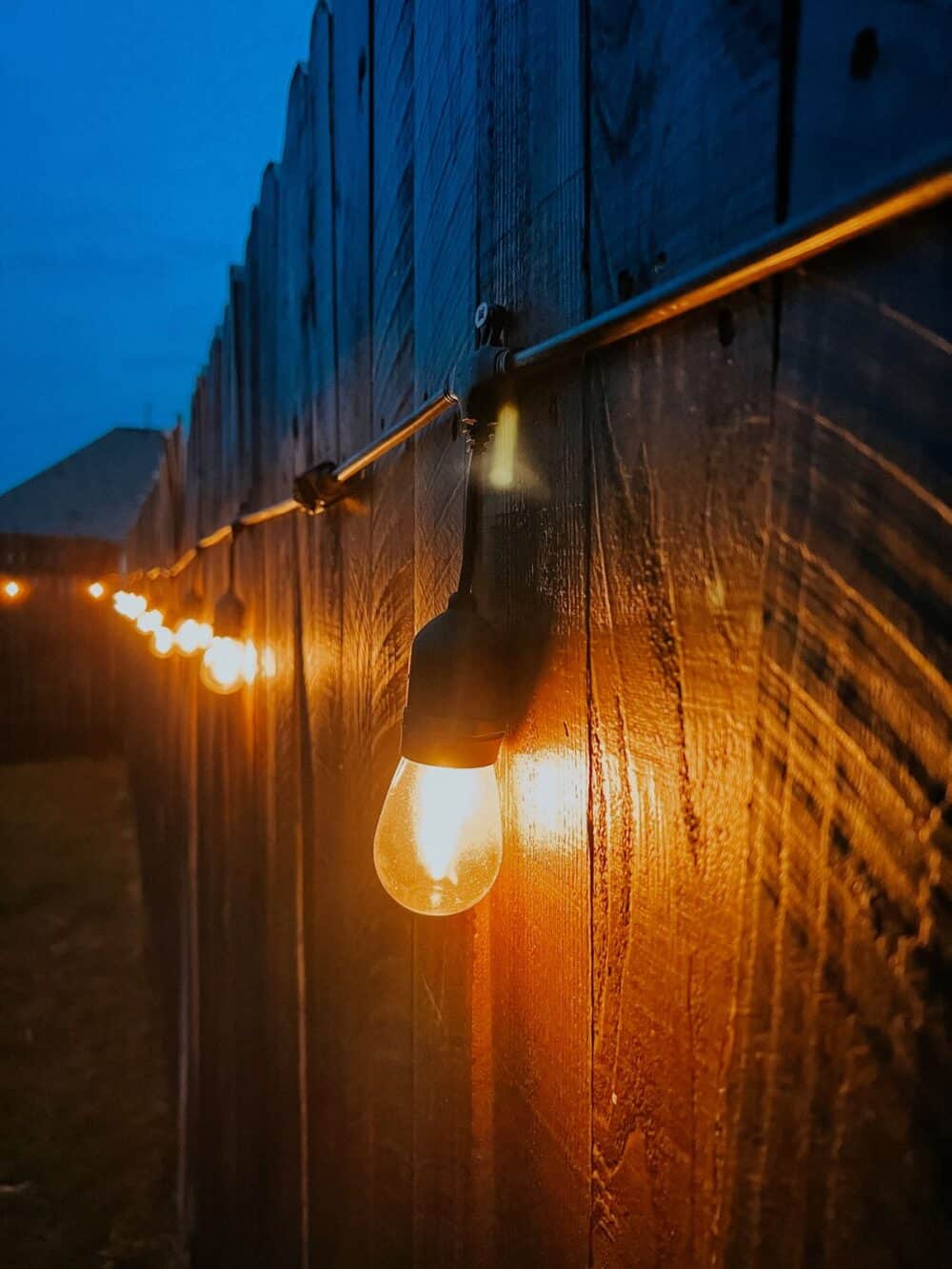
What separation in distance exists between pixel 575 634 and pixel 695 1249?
572 millimetres

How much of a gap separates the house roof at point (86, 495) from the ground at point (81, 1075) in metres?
9.31

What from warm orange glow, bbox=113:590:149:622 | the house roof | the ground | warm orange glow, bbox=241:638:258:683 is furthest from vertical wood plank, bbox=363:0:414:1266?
the house roof

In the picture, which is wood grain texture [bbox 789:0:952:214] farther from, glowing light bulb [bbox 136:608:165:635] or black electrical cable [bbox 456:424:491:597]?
glowing light bulb [bbox 136:608:165:635]

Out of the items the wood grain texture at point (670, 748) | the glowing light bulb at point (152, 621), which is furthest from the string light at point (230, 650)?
the glowing light bulb at point (152, 621)

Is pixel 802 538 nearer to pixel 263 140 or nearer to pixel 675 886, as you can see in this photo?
pixel 675 886

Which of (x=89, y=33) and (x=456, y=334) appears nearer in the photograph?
(x=456, y=334)

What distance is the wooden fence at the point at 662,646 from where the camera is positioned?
0.50m

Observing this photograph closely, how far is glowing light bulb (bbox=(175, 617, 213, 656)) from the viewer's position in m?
2.89

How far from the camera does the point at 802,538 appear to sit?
0.56 metres

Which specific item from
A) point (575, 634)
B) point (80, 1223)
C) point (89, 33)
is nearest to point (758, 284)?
point (575, 634)

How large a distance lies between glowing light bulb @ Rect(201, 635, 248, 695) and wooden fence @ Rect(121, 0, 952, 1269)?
39.8 inches

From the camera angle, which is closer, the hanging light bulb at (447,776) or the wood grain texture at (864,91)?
the wood grain texture at (864,91)

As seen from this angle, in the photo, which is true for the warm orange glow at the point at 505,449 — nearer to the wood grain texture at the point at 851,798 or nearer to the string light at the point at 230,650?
the wood grain texture at the point at 851,798

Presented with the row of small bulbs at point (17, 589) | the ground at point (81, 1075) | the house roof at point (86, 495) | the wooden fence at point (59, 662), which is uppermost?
the house roof at point (86, 495)
